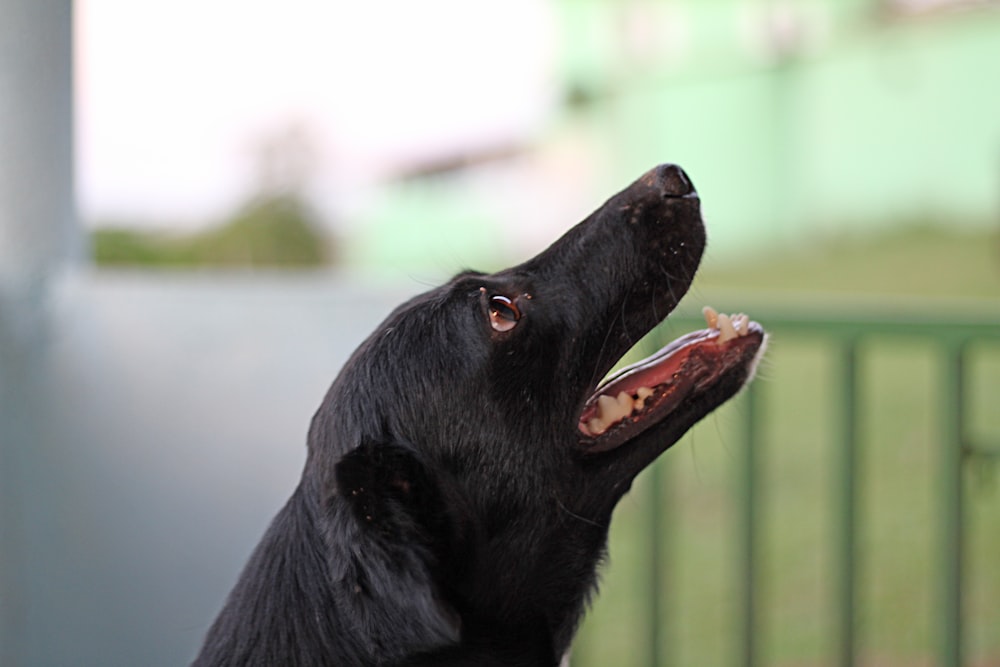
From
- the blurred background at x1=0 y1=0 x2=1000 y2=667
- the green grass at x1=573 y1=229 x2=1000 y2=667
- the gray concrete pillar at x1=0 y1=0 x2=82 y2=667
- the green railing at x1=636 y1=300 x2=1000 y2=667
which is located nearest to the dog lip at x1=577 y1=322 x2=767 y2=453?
the green grass at x1=573 y1=229 x2=1000 y2=667

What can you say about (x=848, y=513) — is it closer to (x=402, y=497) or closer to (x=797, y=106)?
(x=402, y=497)

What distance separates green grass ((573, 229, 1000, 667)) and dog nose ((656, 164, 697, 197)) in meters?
0.59

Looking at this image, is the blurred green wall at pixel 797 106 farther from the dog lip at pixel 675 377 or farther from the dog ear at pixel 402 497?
the dog ear at pixel 402 497

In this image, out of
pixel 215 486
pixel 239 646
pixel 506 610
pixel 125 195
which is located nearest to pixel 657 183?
pixel 506 610

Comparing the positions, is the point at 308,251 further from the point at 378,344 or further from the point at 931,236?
the point at 378,344

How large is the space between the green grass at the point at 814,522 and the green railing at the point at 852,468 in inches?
2.0

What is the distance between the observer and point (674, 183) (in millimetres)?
2268

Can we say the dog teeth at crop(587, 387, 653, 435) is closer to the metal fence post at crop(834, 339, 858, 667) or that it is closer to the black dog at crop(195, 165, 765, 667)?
the black dog at crop(195, 165, 765, 667)

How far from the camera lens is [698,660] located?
5656 mm

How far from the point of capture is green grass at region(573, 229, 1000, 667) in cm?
410

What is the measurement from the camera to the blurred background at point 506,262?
3707mm

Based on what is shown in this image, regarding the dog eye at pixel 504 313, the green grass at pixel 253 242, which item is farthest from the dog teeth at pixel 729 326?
the green grass at pixel 253 242

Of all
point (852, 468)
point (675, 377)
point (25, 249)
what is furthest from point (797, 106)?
point (675, 377)

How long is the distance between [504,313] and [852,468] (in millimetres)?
1903
